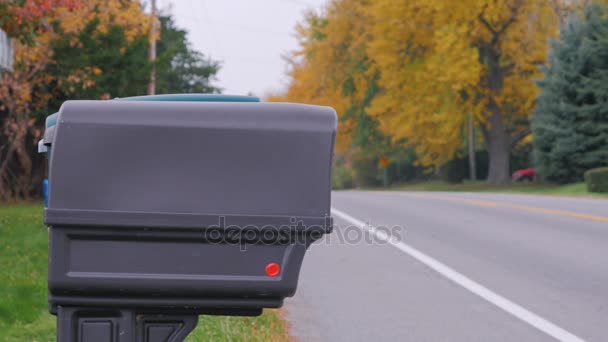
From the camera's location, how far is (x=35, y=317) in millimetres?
7520

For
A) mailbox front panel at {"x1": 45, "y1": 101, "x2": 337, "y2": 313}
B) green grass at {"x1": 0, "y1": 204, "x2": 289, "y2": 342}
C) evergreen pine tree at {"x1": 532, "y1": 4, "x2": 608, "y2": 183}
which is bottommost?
green grass at {"x1": 0, "y1": 204, "x2": 289, "y2": 342}

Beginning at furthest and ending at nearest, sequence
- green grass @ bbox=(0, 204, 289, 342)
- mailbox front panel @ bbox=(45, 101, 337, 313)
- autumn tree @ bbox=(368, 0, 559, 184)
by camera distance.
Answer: autumn tree @ bbox=(368, 0, 559, 184), green grass @ bbox=(0, 204, 289, 342), mailbox front panel @ bbox=(45, 101, 337, 313)

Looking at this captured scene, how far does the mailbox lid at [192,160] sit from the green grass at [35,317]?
7.44 ft

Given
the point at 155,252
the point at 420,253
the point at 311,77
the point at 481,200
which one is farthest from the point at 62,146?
the point at 311,77

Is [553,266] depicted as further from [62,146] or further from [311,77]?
[311,77]

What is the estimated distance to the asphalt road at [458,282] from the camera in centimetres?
692

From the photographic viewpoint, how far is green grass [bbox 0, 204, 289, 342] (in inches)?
260

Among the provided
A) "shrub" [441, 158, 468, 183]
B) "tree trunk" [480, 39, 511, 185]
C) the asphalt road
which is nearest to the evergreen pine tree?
"tree trunk" [480, 39, 511, 185]

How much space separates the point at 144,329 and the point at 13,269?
599cm

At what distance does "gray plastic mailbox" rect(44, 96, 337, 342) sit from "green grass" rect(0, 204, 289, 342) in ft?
7.02

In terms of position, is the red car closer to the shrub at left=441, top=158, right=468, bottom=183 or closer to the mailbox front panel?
the shrub at left=441, top=158, right=468, bottom=183

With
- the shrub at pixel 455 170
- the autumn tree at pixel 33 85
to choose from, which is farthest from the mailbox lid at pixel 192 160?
the shrub at pixel 455 170

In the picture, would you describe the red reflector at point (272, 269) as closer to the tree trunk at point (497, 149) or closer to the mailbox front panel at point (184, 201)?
the mailbox front panel at point (184, 201)

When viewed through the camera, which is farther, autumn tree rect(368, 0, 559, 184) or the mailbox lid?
autumn tree rect(368, 0, 559, 184)
